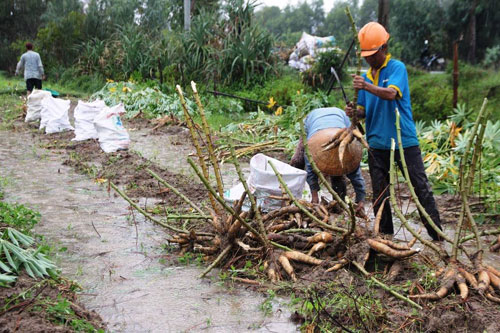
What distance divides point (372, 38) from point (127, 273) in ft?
7.90

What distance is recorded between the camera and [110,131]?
783cm

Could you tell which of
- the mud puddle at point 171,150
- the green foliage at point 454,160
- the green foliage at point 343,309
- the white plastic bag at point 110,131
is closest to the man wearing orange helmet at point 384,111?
the green foliage at point 343,309

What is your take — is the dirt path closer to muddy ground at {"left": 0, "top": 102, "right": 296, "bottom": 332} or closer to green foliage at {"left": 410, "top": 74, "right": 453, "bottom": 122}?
muddy ground at {"left": 0, "top": 102, "right": 296, "bottom": 332}

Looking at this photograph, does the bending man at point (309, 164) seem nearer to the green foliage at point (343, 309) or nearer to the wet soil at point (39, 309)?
the green foliage at point (343, 309)

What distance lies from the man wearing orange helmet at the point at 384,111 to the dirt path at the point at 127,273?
142cm

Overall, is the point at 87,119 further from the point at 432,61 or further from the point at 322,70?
the point at 432,61

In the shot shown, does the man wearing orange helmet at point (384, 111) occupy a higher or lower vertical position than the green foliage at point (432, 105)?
higher

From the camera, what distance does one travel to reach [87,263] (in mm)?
3746

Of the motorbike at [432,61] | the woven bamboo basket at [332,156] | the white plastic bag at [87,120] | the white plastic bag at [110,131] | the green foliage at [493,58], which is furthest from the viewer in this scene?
the motorbike at [432,61]

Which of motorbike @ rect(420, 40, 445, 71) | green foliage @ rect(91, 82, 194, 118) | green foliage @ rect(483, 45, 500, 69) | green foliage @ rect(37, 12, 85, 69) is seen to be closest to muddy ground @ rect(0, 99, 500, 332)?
green foliage @ rect(91, 82, 194, 118)

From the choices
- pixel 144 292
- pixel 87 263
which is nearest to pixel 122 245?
pixel 87 263

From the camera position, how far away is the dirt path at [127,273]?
2.95m

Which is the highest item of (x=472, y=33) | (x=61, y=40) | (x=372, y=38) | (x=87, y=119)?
(x=472, y=33)

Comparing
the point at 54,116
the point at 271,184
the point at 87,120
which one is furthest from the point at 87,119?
the point at 271,184
